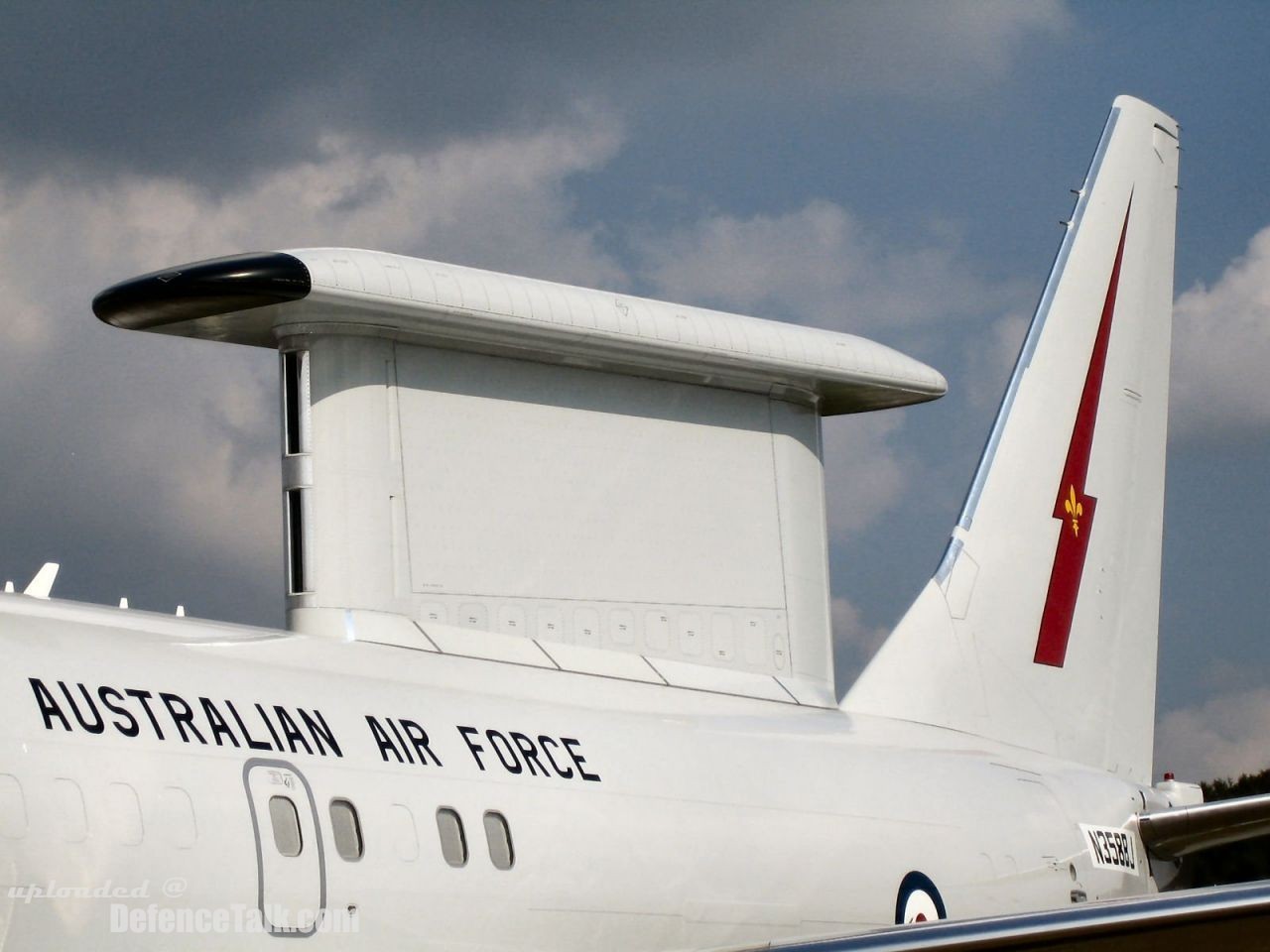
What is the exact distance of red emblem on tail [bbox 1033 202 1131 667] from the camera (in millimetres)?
9562

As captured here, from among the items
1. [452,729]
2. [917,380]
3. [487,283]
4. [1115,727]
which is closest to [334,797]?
[452,729]

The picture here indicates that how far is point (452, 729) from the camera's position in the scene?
590 centimetres

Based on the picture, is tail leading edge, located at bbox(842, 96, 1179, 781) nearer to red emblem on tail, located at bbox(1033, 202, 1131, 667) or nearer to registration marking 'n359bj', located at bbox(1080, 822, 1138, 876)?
red emblem on tail, located at bbox(1033, 202, 1131, 667)

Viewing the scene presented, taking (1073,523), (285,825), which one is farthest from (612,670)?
(1073,523)

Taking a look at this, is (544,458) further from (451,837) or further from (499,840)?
(451,837)

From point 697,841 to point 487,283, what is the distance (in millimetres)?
2592

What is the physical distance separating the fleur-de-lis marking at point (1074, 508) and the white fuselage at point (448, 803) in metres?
2.16

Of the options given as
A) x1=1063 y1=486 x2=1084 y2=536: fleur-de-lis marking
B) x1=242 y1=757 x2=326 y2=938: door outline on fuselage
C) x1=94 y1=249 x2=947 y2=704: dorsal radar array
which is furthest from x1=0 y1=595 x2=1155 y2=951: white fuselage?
x1=1063 y1=486 x2=1084 y2=536: fleur-de-lis marking

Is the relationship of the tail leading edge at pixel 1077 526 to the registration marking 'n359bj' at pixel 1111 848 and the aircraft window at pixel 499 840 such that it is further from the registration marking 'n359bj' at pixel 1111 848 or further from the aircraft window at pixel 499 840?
the aircraft window at pixel 499 840

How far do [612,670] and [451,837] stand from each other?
181cm

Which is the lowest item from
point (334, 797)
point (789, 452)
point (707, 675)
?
point (334, 797)

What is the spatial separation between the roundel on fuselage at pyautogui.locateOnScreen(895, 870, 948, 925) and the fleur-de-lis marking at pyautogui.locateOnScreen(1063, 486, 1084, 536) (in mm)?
3256

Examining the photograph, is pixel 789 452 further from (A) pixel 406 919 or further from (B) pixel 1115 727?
(A) pixel 406 919

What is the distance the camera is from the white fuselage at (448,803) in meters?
4.65
